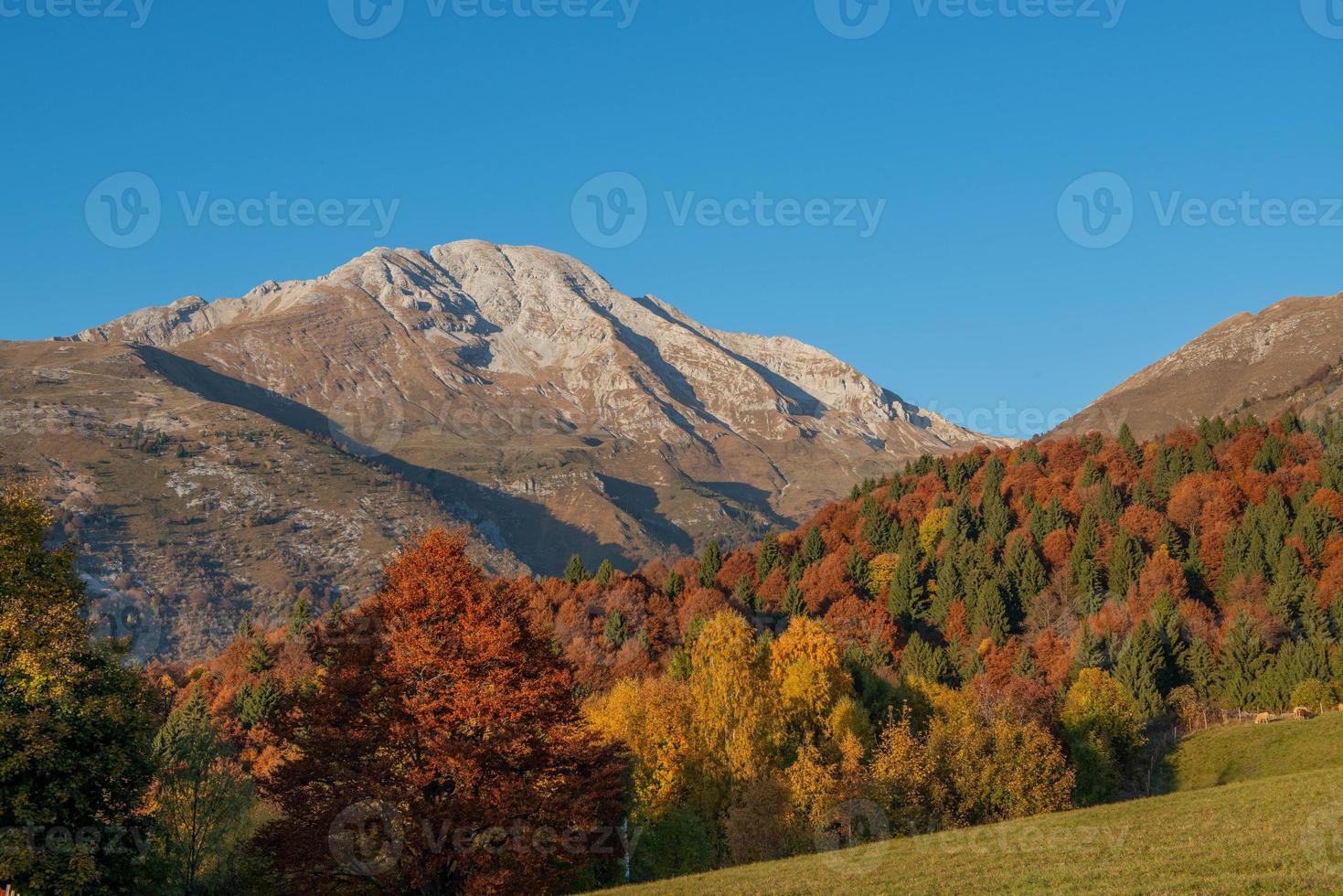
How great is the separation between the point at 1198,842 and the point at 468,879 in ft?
68.8

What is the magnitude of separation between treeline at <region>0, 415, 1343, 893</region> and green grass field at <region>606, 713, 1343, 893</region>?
772cm

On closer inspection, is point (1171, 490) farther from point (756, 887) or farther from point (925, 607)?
point (756, 887)

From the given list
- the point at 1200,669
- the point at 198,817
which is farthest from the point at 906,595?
the point at 198,817

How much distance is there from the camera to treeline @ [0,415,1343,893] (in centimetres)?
3241

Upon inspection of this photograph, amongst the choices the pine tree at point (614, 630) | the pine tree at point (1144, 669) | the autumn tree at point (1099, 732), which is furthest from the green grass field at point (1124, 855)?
the pine tree at point (614, 630)

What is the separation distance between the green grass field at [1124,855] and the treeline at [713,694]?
304 inches

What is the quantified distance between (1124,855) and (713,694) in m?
38.4

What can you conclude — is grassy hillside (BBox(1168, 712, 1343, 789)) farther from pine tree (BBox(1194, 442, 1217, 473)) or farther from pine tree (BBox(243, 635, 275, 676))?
pine tree (BBox(243, 635, 275, 676))

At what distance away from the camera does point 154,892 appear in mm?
46812

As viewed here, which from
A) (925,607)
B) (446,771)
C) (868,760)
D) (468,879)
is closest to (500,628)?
Answer: (446,771)

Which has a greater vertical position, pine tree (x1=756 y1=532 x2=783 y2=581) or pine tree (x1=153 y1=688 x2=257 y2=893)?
pine tree (x1=756 y1=532 x2=783 y2=581)

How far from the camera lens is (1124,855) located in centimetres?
3025

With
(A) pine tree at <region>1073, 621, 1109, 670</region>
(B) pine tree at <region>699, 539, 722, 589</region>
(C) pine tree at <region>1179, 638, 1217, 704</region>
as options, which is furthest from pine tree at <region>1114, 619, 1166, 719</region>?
(B) pine tree at <region>699, 539, 722, 589</region>

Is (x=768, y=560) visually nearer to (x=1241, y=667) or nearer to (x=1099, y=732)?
(x=1241, y=667)
